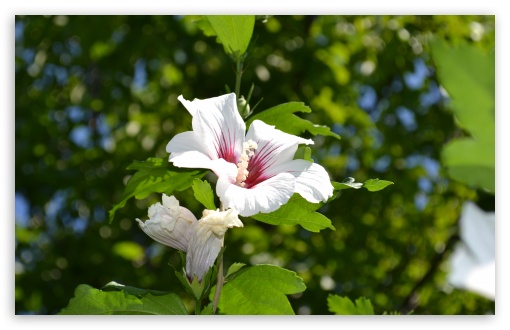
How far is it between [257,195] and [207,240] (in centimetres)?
7

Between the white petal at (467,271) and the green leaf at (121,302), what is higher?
the white petal at (467,271)

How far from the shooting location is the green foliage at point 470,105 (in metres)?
0.14

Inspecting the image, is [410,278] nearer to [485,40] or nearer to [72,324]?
[485,40]

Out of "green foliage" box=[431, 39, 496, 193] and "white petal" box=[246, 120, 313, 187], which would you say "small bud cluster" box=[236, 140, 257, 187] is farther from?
"green foliage" box=[431, 39, 496, 193]

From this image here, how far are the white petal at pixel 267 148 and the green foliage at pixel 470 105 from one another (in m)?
0.56

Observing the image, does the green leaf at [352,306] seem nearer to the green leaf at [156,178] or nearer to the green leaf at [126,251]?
the green leaf at [156,178]

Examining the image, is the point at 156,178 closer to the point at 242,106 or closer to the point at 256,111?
the point at 242,106

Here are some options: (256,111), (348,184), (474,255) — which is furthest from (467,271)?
(256,111)

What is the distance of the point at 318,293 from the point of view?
1773mm

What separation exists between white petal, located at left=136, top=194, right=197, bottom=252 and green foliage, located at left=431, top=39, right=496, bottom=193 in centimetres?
54

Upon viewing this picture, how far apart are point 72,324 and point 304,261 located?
0.95m

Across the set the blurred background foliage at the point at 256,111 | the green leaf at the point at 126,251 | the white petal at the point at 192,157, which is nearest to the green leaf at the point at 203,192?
the white petal at the point at 192,157

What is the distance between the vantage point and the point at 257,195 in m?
0.67

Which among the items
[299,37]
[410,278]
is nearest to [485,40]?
[299,37]
